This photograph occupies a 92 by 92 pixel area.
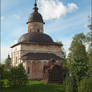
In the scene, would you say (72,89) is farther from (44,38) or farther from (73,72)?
(44,38)

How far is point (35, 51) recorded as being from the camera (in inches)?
1093

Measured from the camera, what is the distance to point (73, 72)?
47.8ft

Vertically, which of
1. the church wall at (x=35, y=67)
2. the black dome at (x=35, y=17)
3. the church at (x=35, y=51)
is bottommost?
the church wall at (x=35, y=67)

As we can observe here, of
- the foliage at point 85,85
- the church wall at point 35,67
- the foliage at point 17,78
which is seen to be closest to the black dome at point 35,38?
the church wall at point 35,67

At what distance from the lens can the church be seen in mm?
25531

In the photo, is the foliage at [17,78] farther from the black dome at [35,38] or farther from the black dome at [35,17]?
the black dome at [35,17]

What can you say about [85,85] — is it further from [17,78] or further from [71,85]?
[17,78]

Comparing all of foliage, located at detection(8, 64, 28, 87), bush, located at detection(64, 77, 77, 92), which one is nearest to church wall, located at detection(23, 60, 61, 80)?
foliage, located at detection(8, 64, 28, 87)

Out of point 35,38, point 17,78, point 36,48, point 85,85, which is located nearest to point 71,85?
point 85,85

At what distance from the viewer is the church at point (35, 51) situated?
25531mm

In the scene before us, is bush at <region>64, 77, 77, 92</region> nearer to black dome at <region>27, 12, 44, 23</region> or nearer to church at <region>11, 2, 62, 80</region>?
church at <region>11, 2, 62, 80</region>

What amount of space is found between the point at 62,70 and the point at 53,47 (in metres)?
7.39

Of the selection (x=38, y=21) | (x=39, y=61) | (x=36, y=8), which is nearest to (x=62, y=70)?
(x=39, y=61)

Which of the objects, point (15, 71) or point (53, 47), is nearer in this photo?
point (15, 71)
